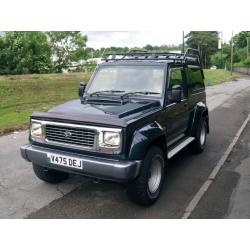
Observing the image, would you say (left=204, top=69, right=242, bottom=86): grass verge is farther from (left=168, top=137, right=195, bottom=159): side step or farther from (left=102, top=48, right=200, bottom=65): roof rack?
(left=168, top=137, right=195, bottom=159): side step

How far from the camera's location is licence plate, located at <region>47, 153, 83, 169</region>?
14.8 ft

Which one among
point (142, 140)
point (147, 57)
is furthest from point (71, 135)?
point (147, 57)

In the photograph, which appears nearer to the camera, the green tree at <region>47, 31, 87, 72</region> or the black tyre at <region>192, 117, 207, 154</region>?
the black tyre at <region>192, 117, 207, 154</region>

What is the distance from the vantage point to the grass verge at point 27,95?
11.3 m

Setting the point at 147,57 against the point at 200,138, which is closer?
the point at 147,57

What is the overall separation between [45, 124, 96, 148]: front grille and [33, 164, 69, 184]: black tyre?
0.80 metres

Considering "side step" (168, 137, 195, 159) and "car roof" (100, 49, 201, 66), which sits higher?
"car roof" (100, 49, 201, 66)

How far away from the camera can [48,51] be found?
1068 inches

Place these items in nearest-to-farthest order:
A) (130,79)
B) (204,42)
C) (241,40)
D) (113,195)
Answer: (113,195), (130,79), (204,42), (241,40)

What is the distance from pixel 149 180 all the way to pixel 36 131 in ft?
5.88

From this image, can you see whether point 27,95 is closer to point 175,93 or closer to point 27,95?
point 27,95

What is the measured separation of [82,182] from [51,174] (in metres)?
0.54

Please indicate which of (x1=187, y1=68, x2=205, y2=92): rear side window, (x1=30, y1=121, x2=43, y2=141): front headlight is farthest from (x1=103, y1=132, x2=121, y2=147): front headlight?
(x1=187, y1=68, x2=205, y2=92): rear side window

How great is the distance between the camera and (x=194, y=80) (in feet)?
23.9
